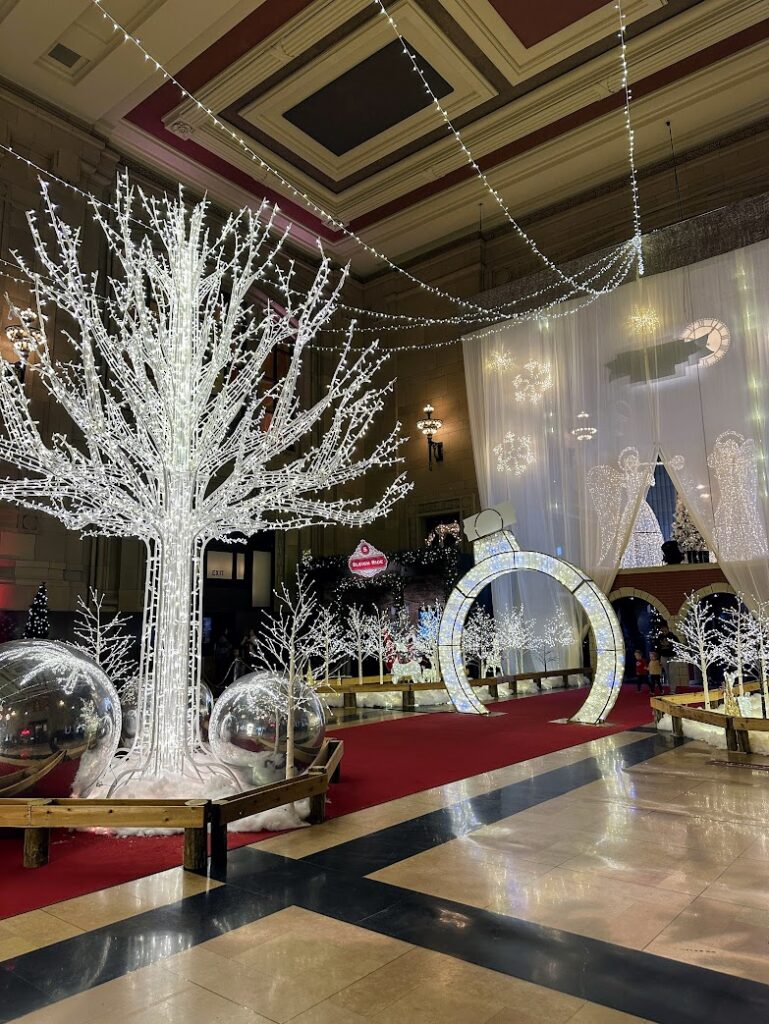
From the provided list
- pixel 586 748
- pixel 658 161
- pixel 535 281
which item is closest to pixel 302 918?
pixel 586 748

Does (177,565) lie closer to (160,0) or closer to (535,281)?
(160,0)

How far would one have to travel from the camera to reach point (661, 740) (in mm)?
8352

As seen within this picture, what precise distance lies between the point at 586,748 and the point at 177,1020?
6321 millimetres

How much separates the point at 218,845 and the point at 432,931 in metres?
1.59

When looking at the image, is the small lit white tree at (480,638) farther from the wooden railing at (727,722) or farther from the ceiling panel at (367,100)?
the ceiling panel at (367,100)

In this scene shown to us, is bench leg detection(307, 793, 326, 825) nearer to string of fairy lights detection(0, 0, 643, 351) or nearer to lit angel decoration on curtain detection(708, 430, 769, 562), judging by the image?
lit angel decoration on curtain detection(708, 430, 769, 562)

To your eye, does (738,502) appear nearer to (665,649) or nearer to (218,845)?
(665,649)

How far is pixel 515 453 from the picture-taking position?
15.4 meters

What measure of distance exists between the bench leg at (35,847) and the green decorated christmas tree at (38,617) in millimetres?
6934

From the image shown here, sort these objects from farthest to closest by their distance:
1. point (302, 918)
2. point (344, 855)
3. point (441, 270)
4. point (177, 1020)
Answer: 1. point (441, 270)
2. point (344, 855)
3. point (302, 918)
4. point (177, 1020)

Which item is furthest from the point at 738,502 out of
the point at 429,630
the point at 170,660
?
the point at 170,660

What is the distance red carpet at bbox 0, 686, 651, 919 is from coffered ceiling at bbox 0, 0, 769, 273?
11207 mm

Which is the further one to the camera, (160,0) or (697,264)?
(697,264)

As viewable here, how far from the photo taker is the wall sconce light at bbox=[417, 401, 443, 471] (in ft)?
56.6
